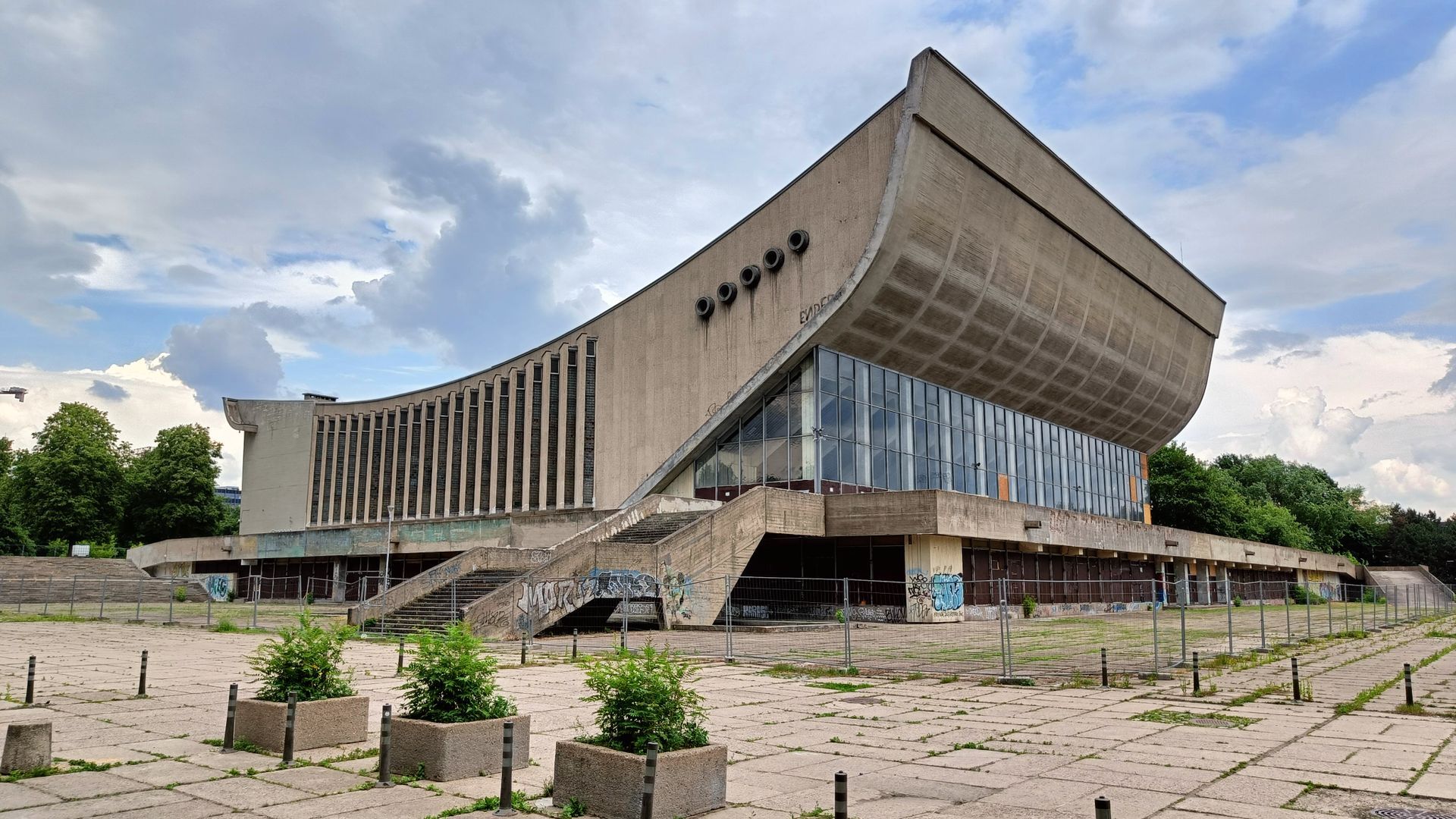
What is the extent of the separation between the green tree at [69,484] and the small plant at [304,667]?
243 ft

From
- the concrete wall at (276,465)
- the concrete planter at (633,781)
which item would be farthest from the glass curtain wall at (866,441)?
the concrete wall at (276,465)

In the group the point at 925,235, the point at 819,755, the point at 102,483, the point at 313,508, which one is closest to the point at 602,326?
the point at 925,235

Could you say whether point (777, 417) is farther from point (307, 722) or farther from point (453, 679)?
point (453, 679)

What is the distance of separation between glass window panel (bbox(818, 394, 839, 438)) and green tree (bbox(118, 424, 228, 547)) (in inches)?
A: 2299

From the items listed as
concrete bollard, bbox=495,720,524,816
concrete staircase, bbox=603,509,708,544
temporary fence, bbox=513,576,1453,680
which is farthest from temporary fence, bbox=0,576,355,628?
concrete bollard, bbox=495,720,524,816

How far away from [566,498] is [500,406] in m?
7.79

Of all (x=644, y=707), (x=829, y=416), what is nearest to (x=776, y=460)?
(x=829, y=416)

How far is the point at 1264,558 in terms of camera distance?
70375 mm

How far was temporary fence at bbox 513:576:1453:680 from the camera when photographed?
68.6ft

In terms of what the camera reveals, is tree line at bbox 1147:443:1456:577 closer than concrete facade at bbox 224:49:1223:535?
No

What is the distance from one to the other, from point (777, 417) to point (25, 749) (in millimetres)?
32162

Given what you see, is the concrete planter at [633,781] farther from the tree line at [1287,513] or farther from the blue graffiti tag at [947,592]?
the tree line at [1287,513]

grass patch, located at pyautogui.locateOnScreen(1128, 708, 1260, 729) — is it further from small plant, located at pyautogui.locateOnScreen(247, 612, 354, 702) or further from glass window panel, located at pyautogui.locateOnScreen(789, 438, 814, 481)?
glass window panel, located at pyautogui.locateOnScreen(789, 438, 814, 481)

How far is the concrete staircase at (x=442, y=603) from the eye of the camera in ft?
92.8
